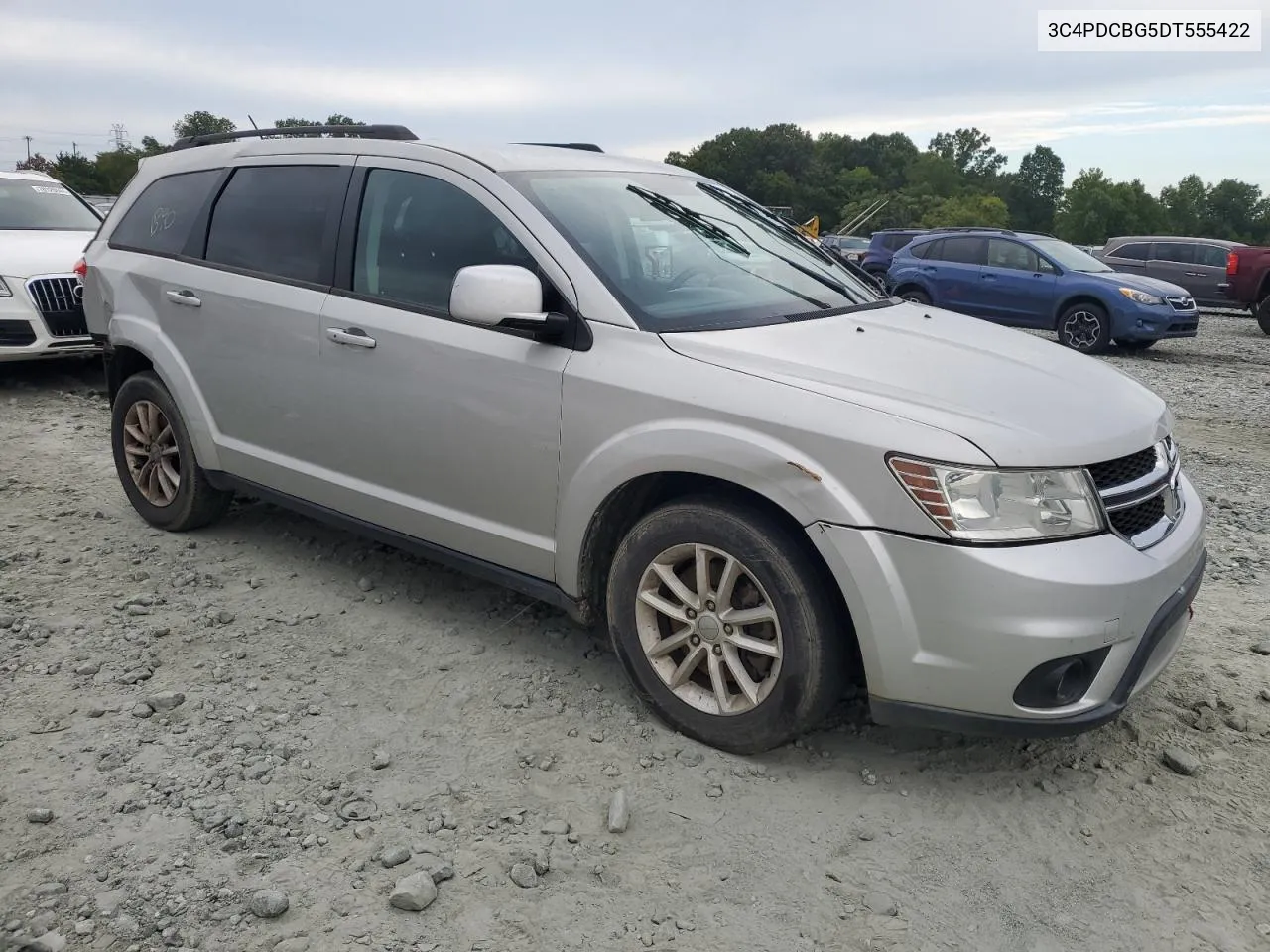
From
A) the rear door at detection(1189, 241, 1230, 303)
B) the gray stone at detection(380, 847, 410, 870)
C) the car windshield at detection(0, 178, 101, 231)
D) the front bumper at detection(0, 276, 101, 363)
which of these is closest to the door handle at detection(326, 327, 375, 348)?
the gray stone at detection(380, 847, 410, 870)

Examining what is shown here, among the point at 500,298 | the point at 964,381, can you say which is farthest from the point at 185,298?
the point at 964,381

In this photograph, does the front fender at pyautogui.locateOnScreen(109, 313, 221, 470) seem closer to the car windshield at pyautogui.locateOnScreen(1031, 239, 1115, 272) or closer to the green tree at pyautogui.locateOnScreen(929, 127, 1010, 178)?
the car windshield at pyautogui.locateOnScreen(1031, 239, 1115, 272)

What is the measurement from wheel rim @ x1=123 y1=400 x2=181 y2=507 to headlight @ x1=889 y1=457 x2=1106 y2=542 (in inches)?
137

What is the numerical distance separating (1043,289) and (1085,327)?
75cm

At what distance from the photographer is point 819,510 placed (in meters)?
2.68

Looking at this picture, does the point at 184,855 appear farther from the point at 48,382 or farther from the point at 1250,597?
the point at 48,382

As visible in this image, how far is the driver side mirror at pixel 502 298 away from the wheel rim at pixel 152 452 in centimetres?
222

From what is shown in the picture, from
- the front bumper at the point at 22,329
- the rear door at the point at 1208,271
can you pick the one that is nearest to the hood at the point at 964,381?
the front bumper at the point at 22,329

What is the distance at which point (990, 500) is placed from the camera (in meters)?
2.55

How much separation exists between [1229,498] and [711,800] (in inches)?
168

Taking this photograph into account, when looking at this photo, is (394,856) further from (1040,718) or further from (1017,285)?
(1017,285)

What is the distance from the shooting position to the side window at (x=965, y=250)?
14008 mm

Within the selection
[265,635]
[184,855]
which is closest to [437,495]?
[265,635]

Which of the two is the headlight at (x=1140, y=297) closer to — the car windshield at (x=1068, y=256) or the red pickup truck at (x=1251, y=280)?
the car windshield at (x=1068, y=256)
